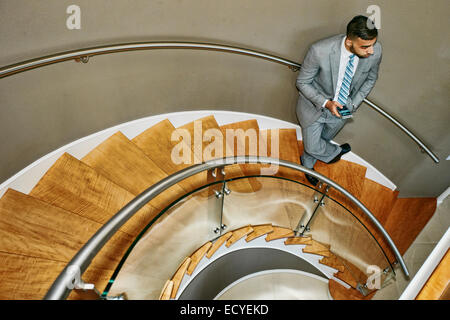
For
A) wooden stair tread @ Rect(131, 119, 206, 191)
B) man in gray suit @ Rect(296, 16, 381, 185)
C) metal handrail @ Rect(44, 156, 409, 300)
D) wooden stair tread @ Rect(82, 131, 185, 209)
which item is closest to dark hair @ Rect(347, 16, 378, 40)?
man in gray suit @ Rect(296, 16, 381, 185)

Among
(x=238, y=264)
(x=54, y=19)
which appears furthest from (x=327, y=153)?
(x=54, y=19)

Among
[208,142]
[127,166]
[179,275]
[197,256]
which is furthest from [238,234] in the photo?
[127,166]

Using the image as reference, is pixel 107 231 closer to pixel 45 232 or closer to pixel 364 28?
pixel 45 232

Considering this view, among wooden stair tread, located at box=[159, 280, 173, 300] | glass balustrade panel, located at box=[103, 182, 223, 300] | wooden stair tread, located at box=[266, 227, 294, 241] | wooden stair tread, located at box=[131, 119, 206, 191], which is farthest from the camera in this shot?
wooden stair tread, located at box=[266, 227, 294, 241]

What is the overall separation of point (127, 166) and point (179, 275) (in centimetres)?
109

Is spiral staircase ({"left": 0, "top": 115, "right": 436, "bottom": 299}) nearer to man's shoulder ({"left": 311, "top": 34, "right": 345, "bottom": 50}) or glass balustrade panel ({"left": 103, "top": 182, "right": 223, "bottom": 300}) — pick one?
glass balustrade panel ({"left": 103, "top": 182, "right": 223, "bottom": 300})

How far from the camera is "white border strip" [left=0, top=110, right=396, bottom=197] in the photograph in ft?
7.80

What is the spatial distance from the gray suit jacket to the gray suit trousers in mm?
77

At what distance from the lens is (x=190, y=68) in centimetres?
283

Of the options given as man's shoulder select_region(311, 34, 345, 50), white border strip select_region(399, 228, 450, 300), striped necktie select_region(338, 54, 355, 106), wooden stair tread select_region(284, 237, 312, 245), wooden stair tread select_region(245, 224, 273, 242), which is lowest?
white border strip select_region(399, 228, 450, 300)

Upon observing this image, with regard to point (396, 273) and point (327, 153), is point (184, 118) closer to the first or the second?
point (327, 153)

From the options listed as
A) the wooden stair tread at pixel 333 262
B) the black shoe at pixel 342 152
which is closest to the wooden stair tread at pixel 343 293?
the wooden stair tread at pixel 333 262

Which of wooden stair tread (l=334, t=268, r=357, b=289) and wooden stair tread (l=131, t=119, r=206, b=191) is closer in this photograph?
wooden stair tread (l=131, t=119, r=206, b=191)

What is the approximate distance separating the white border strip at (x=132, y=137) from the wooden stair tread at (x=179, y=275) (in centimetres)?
132
